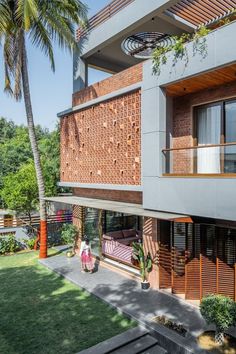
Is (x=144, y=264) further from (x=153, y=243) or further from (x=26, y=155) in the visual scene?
(x=26, y=155)

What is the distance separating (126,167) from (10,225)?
12.9m

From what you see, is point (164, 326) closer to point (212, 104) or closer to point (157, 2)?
point (212, 104)

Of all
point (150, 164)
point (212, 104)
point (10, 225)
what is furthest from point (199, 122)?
point (10, 225)

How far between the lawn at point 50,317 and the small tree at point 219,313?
257 centimetres

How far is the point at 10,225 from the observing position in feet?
73.6

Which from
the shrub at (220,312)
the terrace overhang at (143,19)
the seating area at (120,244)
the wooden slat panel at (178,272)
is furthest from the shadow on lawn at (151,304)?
the terrace overhang at (143,19)

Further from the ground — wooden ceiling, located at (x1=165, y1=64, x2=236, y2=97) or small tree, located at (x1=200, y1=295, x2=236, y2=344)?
wooden ceiling, located at (x1=165, y1=64, x2=236, y2=97)

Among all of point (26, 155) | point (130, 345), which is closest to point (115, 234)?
point (130, 345)

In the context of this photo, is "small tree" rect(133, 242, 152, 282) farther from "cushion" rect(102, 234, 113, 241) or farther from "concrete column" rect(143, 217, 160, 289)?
"cushion" rect(102, 234, 113, 241)

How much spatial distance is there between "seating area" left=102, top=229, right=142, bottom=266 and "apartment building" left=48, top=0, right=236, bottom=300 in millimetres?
74

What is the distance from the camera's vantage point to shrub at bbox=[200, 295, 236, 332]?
8.05 m

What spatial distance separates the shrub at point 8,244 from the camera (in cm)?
1888

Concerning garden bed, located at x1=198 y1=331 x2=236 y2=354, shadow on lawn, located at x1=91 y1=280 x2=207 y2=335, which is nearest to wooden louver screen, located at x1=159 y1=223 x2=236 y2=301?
shadow on lawn, located at x1=91 y1=280 x2=207 y2=335

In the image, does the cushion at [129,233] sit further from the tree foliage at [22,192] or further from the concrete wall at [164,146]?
the tree foliage at [22,192]
